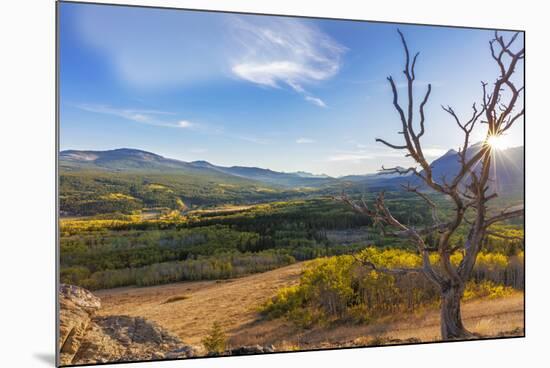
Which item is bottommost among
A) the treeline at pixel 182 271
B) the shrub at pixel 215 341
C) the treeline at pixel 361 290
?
the shrub at pixel 215 341

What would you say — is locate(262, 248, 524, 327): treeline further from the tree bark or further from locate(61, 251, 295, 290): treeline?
locate(61, 251, 295, 290): treeline

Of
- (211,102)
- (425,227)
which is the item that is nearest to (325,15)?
(211,102)

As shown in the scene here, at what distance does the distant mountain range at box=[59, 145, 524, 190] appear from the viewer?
4988 mm

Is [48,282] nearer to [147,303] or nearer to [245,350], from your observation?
[147,303]

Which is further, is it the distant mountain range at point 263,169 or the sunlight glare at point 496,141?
the sunlight glare at point 496,141

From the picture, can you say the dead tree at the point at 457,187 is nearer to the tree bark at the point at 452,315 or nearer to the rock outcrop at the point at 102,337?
the tree bark at the point at 452,315

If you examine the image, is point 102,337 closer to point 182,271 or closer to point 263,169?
point 182,271

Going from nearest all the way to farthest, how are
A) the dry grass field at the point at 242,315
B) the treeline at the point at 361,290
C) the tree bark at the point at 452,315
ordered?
the dry grass field at the point at 242,315 → the treeline at the point at 361,290 → the tree bark at the point at 452,315

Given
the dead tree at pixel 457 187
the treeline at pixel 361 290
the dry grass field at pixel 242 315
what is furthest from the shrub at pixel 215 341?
the dead tree at pixel 457 187

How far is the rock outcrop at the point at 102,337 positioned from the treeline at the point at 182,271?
0.12m

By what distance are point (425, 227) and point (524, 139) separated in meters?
1.39

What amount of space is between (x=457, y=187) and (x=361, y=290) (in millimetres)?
1352

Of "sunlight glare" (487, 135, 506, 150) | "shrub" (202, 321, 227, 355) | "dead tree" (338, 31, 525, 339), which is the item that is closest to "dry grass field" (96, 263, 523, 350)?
"shrub" (202, 321, 227, 355)

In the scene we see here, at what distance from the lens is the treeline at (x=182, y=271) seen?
16.2 feet
